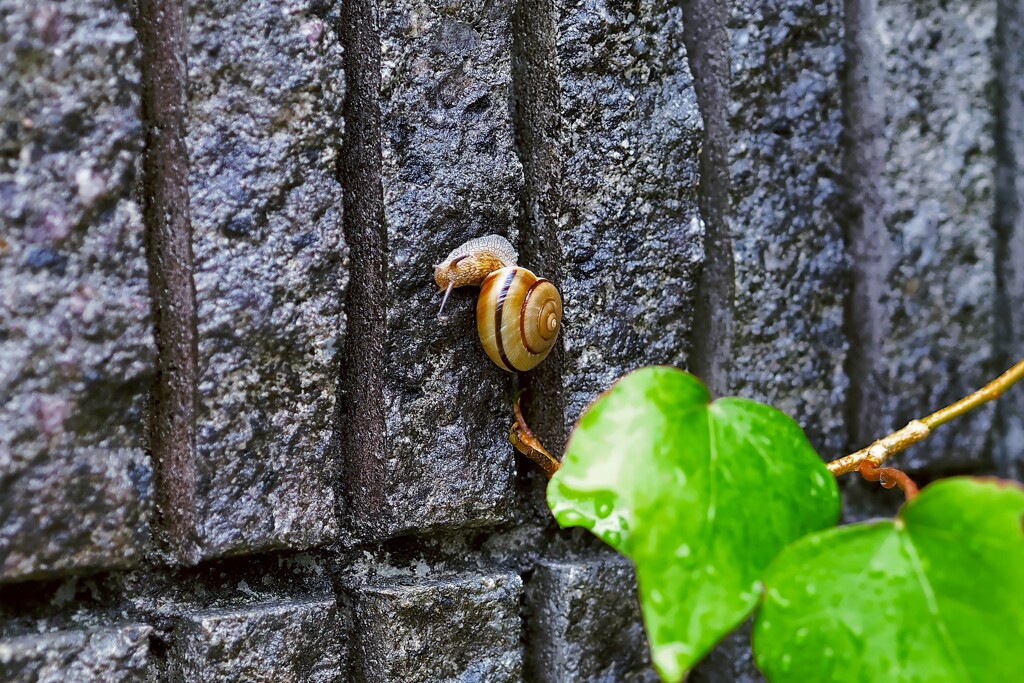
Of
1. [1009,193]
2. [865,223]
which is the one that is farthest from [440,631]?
[1009,193]

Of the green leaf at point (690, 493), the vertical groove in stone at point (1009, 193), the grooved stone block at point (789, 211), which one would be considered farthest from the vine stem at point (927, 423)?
the vertical groove in stone at point (1009, 193)

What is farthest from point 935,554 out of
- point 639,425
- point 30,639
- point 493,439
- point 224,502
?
point 30,639

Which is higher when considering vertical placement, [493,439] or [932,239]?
[932,239]

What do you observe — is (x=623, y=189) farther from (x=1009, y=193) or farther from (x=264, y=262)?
(x=1009, y=193)

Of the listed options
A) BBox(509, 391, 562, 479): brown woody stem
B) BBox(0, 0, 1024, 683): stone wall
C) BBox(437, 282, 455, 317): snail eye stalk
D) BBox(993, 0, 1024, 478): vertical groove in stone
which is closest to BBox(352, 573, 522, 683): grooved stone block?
BBox(0, 0, 1024, 683): stone wall

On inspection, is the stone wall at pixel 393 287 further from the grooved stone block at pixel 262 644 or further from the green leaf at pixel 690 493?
the green leaf at pixel 690 493

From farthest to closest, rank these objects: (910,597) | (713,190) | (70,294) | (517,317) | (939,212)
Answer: (939,212), (713,190), (517,317), (70,294), (910,597)

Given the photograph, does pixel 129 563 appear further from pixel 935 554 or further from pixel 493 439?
pixel 935 554
